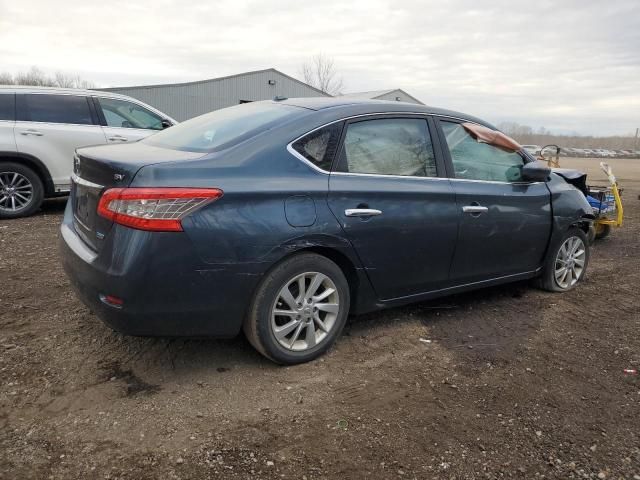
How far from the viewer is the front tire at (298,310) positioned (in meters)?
2.97

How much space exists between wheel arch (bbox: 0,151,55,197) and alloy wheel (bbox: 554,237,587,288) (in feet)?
21.4

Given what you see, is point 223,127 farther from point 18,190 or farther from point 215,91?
point 215,91

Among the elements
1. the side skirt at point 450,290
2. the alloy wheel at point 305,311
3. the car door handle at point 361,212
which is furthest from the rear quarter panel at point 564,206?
the alloy wheel at point 305,311

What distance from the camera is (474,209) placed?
3836 millimetres

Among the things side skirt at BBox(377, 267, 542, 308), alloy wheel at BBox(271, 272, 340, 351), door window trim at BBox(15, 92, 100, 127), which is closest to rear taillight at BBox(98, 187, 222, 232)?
alloy wheel at BBox(271, 272, 340, 351)

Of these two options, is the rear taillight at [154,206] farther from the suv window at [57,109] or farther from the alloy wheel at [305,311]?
the suv window at [57,109]

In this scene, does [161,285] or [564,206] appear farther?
[564,206]

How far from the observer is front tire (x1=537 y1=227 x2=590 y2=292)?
468 centimetres

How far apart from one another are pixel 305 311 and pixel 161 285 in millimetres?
898

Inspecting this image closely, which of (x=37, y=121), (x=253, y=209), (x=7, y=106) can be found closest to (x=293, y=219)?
(x=253, y=209)

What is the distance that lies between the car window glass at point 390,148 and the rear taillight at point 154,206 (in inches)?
42.5

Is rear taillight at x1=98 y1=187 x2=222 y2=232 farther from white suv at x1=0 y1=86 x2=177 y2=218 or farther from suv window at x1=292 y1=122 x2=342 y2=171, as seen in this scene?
white suv at x1=0 y1=86 x2=177 y2=218

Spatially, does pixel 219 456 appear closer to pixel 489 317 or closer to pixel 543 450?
pixel 543 450

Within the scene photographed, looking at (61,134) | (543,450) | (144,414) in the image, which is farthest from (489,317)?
(61,134)
